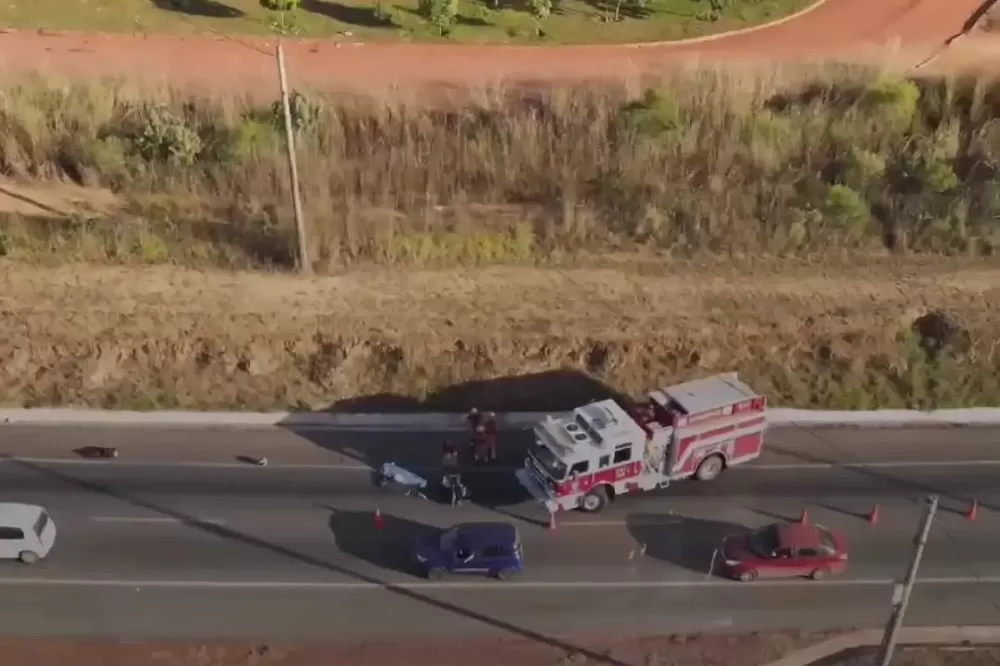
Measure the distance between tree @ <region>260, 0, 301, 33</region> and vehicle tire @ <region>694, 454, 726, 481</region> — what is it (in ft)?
79.4

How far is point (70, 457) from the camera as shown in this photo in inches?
965


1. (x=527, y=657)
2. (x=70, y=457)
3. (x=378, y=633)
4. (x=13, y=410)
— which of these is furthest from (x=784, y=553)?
(x=13, y=410)

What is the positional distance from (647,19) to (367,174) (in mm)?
14336

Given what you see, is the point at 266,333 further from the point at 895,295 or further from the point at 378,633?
the point at 895,295

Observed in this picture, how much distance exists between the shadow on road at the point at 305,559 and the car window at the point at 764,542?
3.72 meters

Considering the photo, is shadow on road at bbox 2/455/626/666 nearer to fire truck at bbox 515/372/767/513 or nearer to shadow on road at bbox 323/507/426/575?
shadow on road at bbox 323/507/426/575

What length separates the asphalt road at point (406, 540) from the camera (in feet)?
68.5

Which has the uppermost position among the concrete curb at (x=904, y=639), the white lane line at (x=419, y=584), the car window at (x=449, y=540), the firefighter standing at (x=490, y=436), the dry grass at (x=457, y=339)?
the dry grass at (x=457, y=339)

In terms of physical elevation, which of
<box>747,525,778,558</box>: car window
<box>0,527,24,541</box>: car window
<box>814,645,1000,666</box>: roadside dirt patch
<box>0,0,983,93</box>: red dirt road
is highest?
<box>0,0,983,93</box>: red dirt road

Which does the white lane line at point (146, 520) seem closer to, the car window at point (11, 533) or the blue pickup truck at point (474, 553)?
the car window at point (11, 533)

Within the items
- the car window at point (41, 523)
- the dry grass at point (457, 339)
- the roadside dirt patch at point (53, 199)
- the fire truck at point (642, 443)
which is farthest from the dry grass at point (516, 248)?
the car window at point (41, 523)

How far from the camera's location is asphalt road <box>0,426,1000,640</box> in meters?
20.9

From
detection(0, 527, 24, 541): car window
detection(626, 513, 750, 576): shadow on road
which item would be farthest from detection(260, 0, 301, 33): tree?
detection(626, 513, 750, 576): shadow on road

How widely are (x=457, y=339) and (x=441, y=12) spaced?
17416mm
